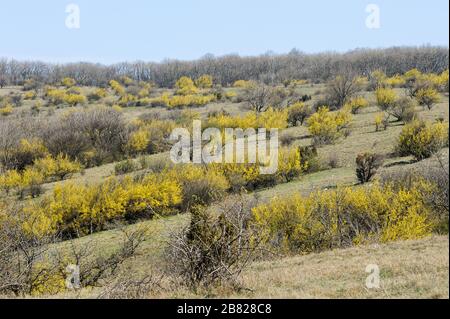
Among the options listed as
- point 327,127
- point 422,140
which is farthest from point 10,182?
point 422,140

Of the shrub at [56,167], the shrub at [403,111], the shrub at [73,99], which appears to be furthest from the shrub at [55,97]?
the shrub at [403,111]

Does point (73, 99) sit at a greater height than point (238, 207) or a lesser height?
greater

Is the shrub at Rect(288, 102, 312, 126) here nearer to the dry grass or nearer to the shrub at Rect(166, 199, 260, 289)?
the dry grass

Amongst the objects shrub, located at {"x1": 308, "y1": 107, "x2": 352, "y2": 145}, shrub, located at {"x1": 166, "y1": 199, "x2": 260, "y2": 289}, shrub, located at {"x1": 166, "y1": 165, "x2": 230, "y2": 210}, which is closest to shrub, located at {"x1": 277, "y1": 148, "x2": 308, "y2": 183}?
shrub, located at {"x1": 166, "y1": 165, "x2": 230, "y2": 210}

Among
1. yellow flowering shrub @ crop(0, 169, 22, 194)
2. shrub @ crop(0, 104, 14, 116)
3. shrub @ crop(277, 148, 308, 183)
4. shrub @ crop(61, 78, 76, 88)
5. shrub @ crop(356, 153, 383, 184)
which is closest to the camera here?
shrub @ crop(356, 153, 383, 184)

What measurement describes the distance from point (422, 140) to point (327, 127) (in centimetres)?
975

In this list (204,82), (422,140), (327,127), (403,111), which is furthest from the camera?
(204,82)

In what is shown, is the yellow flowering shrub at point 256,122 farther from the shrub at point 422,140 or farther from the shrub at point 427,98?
the shrub at point 422,140

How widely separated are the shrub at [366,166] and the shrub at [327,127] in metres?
11.1

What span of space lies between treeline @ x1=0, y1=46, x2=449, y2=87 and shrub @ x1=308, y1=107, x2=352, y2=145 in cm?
4988

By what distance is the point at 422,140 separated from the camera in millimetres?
28266

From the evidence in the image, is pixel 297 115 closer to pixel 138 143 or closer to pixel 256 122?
pixel 256 122

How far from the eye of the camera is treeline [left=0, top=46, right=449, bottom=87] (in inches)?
3561

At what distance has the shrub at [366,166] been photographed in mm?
24234
